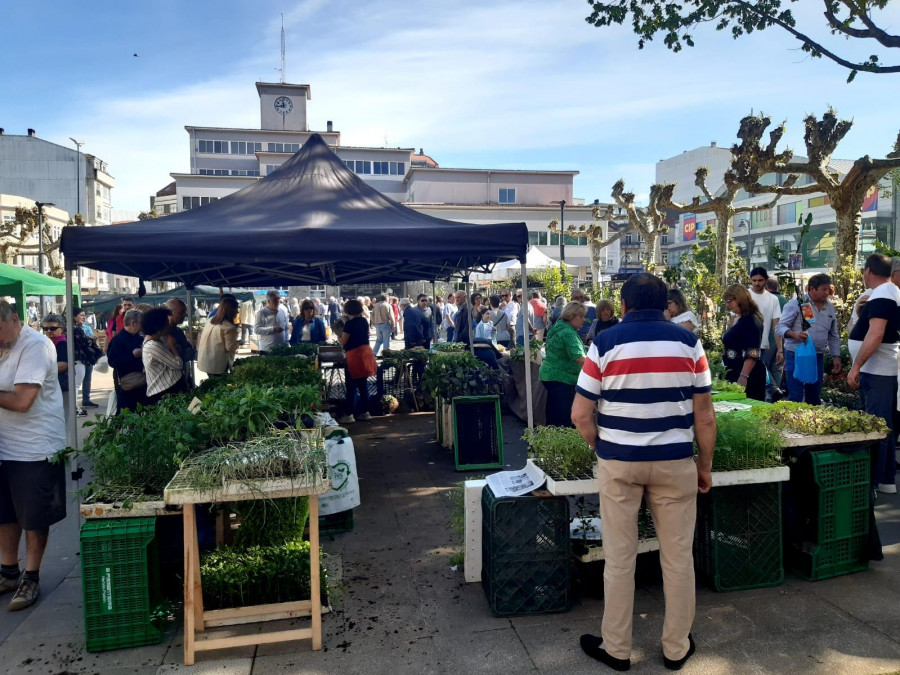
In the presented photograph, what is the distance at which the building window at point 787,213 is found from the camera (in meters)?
55.8

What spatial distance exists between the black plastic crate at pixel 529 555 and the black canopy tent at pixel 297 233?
2193 millimetres

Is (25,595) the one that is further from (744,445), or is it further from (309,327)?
(309,327)

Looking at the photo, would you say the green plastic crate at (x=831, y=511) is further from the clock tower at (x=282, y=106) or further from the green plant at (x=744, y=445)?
the clock tower at (x=282, y=106)

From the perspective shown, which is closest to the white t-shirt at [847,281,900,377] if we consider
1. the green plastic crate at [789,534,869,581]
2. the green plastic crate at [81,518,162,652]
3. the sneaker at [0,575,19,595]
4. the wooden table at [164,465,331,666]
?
the green plastic crate at [789,534,869,581]

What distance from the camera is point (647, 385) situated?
113 inches

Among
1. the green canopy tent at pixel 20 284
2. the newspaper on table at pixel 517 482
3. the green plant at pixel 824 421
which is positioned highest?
the green canopy tent at pixel 20 284

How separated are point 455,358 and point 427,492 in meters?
1.71

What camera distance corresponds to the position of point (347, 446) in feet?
15.3

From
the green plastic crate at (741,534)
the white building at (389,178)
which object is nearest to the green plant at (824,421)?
the green plastic crate at (741,534)

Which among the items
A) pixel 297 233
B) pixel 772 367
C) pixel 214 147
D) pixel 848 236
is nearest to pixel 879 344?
pixel 772 367

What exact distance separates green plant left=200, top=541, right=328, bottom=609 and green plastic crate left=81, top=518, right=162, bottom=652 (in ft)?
1.16

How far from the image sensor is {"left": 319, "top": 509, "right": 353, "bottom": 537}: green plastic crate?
15.9ft

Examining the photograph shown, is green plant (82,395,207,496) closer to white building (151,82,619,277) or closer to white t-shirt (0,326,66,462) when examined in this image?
white t-shirt (0,326,66,462)

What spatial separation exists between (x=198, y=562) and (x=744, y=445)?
9.98ft
